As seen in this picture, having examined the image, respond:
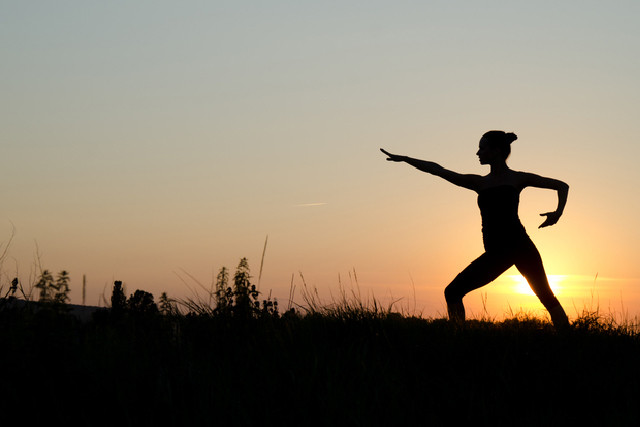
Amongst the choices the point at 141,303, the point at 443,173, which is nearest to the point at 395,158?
the point at 443,173

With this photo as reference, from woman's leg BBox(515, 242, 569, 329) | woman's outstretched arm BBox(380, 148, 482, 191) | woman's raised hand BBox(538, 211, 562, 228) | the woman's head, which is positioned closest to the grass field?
woman's leg BBox(515, 242, 569, 329)

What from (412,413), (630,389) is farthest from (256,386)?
(630,389)

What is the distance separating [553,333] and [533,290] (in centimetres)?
63

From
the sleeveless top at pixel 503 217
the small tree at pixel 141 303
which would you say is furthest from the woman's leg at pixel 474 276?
the small tree at pixel 141 303

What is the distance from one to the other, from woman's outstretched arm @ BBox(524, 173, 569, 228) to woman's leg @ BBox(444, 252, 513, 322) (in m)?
0.73

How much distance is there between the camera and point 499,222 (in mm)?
8742

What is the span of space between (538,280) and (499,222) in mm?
889

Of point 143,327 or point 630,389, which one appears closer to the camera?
point 630,389

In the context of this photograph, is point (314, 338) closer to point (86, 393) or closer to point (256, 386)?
point (256, 386)

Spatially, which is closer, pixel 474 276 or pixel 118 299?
pixel 118 299

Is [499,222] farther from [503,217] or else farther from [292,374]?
[292,374]

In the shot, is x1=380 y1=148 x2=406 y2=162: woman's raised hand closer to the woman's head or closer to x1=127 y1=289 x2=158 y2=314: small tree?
the woman's head

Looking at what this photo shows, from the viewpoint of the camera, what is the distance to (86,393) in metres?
5.42

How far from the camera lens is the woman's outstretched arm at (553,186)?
28.8ft
